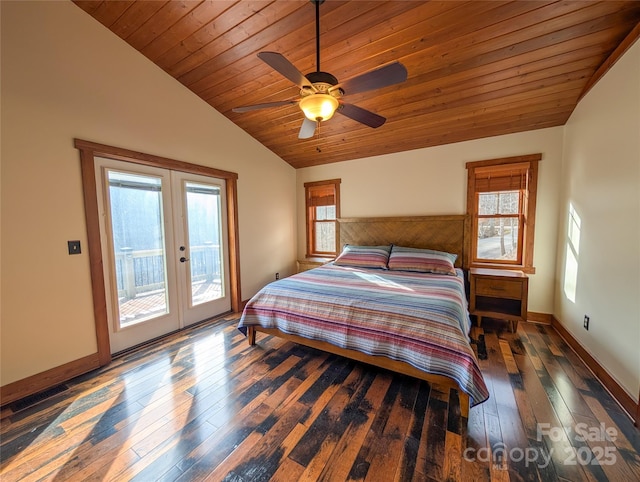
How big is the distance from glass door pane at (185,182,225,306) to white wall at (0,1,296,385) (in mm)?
635

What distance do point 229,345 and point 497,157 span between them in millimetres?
3980

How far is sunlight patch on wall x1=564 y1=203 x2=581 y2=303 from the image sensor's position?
2.56 metres

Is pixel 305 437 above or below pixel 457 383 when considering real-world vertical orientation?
below

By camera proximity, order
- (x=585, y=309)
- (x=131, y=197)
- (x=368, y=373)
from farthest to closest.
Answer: (x=131, y=197), (x=585, y=309), (x=368, y=373)

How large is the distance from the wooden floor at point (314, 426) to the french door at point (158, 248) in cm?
60

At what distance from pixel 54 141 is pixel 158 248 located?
1254 mm

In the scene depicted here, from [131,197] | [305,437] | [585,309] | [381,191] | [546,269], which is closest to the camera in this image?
[305,437]

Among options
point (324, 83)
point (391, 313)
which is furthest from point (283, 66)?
point (391, 313)

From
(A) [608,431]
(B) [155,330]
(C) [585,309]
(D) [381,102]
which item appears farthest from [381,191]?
(B) [155,330]

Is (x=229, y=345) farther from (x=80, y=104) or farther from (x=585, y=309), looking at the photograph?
(x=585, y=309)

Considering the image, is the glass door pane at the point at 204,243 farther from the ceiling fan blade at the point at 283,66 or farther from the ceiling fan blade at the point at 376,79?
the ceiling fan blade at the point at 376,79

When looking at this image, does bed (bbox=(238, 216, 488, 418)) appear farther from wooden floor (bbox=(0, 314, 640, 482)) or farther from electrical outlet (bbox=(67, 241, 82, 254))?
electrical outlet (bbox=(67, 241, 82, 254))

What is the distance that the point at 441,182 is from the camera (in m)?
3.61

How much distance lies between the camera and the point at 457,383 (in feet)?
5.37
